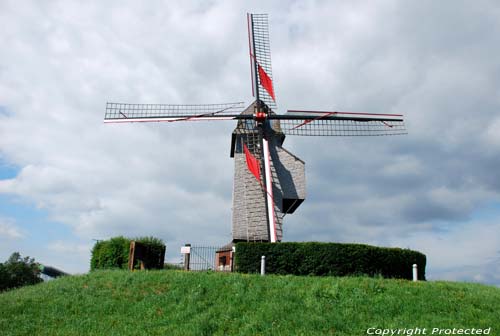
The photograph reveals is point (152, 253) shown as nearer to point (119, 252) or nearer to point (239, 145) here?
point (119, 252)

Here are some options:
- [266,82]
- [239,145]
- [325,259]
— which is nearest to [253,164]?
[239,145]

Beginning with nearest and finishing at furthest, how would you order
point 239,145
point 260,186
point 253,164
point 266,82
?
point 253,164 → point 260,186 → point 239,145 → point 266,82

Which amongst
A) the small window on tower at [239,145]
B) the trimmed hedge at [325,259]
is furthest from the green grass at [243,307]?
the small window on tower at [239,145]

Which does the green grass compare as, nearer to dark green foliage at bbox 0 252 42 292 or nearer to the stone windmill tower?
the stone windmill tower

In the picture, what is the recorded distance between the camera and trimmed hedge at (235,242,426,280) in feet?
56.7

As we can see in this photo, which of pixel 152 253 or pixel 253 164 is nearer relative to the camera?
pixel 152 253

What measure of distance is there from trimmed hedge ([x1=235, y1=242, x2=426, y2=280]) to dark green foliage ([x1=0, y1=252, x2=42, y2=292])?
30.6 meters

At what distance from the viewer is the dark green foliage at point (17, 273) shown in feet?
131

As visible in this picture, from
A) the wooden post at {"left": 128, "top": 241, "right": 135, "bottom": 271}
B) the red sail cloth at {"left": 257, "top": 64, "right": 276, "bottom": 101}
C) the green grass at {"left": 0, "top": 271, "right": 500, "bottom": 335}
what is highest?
the red sail cloth at {"left": 257, "top": 64, "right": 276, "bottom": 101}

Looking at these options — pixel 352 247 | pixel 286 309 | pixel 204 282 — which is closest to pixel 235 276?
pixel 204 282

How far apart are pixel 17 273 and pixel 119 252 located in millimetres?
26834

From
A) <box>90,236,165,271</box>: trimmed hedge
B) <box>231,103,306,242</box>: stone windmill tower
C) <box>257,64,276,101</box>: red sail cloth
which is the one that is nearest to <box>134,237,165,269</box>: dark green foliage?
<box>90,236,165,271</box>: trimmed hedge

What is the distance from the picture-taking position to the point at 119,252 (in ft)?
69.9

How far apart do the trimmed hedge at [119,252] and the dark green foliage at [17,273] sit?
74.2 feet
